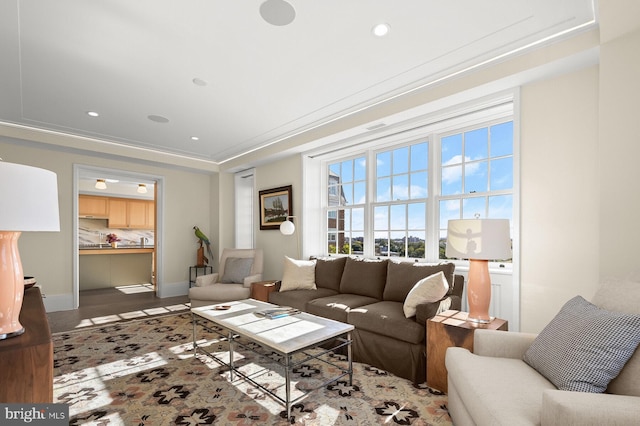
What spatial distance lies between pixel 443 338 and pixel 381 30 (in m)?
2.24

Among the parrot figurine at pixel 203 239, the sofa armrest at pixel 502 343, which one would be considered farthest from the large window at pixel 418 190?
the parrot figurine at pixel 203 239

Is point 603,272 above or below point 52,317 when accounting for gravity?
above

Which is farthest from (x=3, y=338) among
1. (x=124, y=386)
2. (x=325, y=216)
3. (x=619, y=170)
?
(x=325, y=216)

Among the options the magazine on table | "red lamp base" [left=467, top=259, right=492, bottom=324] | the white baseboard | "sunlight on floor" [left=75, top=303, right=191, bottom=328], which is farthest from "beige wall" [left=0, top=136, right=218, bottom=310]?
"red lamp base" [left=467, top=259, right=492, bottom=324]

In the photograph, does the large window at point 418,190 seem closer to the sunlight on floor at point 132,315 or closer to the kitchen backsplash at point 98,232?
the sunlight on floor at point 132,315

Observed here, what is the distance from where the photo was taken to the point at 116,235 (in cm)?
823

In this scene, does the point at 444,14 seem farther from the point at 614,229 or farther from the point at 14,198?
the point at 14,198

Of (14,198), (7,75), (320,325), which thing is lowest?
(320,325)

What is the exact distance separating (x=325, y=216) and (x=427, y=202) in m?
1.73

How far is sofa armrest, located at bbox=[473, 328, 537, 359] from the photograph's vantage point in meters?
1.85

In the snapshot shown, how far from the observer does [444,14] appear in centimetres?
208

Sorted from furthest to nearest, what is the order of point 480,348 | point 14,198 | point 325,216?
point 325,216, point 480,348, point 14,198

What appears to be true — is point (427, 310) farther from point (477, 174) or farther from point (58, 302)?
point (58, 302)

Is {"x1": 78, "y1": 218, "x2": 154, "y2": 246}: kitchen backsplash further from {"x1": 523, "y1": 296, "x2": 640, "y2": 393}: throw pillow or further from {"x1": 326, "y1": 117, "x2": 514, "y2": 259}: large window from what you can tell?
{"x1": 523, "y1": 296, "x2": 640, "y2": 393}: throw pillow
